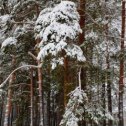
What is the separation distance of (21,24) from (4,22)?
6.52 feet

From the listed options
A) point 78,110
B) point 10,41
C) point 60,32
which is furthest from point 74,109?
point 10,41

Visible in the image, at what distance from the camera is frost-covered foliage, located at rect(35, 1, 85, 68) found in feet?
38.3

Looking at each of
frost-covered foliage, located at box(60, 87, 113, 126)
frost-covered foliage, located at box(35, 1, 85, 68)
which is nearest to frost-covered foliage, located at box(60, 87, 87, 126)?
frost-covered foliage, located at box(60, 87, 113, 126)

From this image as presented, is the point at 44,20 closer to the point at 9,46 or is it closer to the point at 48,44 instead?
the point at 48,44

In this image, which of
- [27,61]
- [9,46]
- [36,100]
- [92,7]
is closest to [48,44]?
[92,7]

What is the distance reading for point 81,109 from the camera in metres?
12.1

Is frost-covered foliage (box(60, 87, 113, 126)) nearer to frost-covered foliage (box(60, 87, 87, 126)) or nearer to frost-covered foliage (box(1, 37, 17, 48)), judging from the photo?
frost-covered foliage (box(60, 87, 87, 126))

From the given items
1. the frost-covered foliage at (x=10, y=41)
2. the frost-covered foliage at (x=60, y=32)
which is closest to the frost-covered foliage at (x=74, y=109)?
the frost-covered foliage at (x=60, y=32)

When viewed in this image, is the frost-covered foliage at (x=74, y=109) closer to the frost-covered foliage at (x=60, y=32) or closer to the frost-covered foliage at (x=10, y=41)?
the frost-covered foliage at (x=60, y=32)

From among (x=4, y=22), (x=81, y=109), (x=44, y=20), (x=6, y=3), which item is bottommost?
(x=81, y=109)

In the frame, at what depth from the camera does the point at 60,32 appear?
38.2 ft

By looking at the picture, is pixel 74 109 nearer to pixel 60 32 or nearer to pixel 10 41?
pixel 60 32

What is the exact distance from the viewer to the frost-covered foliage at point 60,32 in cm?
1169

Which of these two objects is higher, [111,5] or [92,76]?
[111,5]
